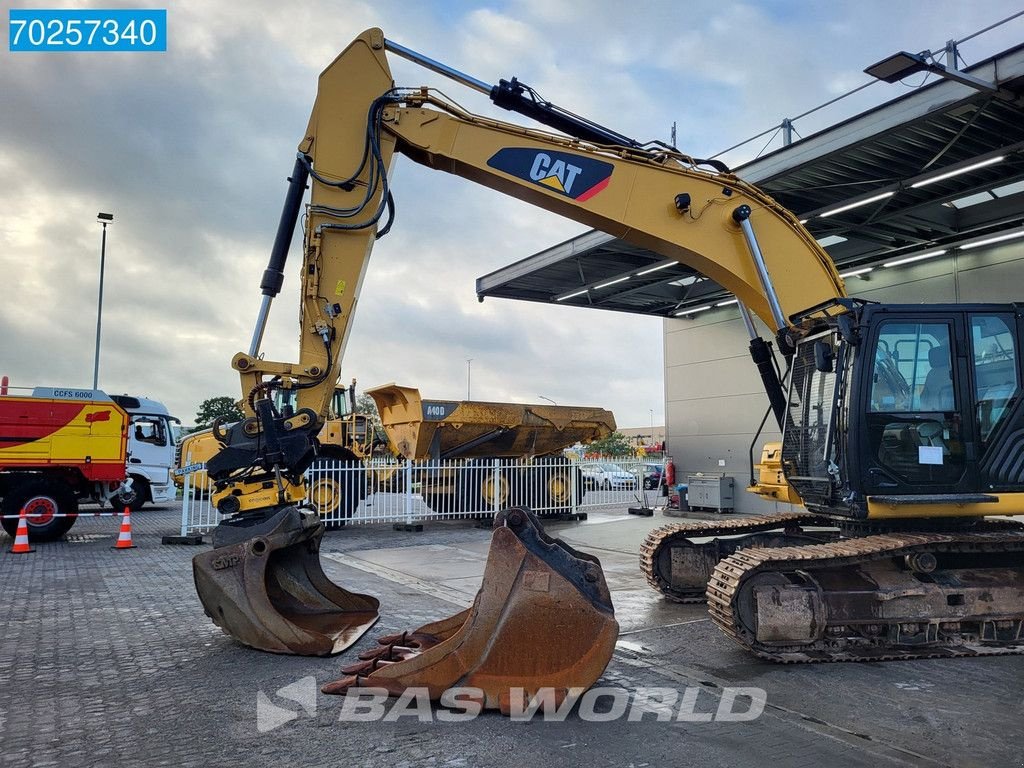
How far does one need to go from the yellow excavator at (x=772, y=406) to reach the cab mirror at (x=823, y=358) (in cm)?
2

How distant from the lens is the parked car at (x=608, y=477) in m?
18.2

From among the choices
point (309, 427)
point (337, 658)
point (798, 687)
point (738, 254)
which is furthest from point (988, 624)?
point (309, 427)

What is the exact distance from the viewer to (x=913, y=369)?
5.95 m

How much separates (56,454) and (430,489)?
667 cm

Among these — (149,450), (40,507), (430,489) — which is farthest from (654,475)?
(40,507)

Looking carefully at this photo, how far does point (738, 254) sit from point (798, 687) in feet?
13.0

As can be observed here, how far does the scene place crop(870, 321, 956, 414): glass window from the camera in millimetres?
5883

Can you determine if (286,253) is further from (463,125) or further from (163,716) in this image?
(163,716)

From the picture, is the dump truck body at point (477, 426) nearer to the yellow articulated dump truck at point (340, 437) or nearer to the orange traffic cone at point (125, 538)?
the yellow articulated dump truck at point (340, 437)

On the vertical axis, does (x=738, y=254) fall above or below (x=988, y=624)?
above

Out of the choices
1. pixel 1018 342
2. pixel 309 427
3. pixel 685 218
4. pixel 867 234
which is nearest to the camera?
pixel 309 427

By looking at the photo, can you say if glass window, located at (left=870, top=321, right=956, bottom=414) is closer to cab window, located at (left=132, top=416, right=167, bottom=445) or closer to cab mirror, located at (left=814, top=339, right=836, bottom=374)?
cab mirror, located at (left=814, top=339, right=836, bottom=374)

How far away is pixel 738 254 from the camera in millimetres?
7051

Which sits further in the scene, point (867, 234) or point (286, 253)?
point (867, 234)
